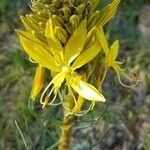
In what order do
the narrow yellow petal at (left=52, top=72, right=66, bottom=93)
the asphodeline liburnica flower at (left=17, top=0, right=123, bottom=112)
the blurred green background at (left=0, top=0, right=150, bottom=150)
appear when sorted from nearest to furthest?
the asphodeline liburnica flower at (left=17, top=0, right=123, bottom=112) → the narrow yellow petal at (left=52, top=72, right=66, bottom=93) → the blurred green background at (left=0, top=0, right=150, bottom=150)

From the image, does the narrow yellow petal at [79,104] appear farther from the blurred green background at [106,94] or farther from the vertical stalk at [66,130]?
the blurred green background at [106,94]

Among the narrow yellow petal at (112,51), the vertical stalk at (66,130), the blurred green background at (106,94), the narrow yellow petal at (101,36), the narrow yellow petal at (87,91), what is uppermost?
the narrow yellow petal at (101,36)

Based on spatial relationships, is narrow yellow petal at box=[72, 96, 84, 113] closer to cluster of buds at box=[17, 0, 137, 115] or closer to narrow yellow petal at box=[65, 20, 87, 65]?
cluster of buds at box=[17, 0, 137, 115]

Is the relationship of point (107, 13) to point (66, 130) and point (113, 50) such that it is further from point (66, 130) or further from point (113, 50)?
point (66, 130)

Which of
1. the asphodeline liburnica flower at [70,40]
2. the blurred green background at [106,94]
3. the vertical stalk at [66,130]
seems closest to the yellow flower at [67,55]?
the asphodeline liburnica flower at [70,40]

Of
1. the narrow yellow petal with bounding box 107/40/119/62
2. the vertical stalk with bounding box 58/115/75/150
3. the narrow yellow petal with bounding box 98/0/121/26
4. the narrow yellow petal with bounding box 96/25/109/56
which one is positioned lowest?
the vertical stalk with bounding box 58/115/75/150

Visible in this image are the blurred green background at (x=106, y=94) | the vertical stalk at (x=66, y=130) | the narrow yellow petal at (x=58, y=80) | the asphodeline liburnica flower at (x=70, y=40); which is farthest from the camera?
the blurred green background at (x=106, y=94)

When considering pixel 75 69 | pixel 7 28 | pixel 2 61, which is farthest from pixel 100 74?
pixel 7 28

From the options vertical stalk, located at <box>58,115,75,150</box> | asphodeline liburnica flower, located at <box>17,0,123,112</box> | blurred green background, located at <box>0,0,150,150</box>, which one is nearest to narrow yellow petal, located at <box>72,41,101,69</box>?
asphodeline liburnica flower, located at <box>17,0,123,112</box>
